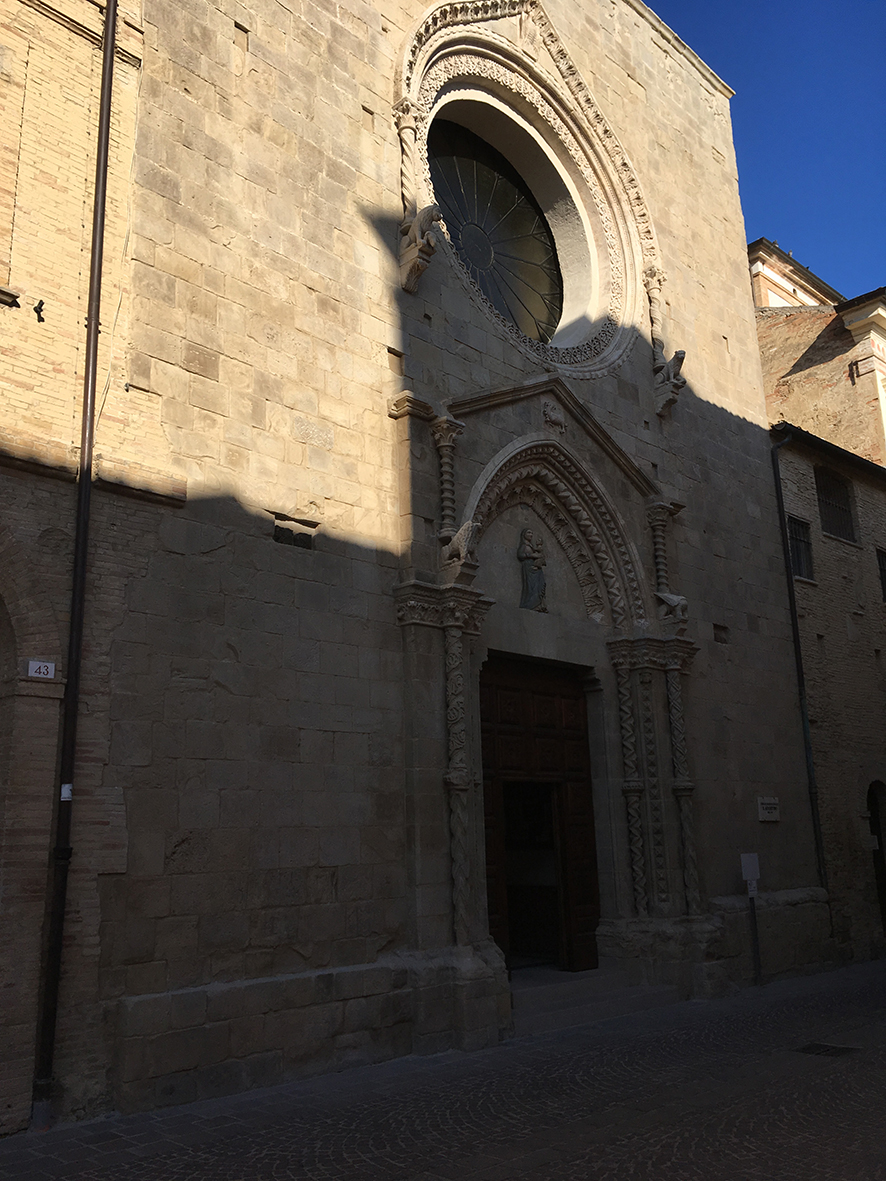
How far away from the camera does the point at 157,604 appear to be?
22.6 ft

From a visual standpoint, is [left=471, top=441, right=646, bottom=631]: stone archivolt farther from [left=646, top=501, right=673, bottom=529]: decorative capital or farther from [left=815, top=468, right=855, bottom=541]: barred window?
[left=815, top=468, right=855, bottom=541]: barred window

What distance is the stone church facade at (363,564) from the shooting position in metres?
6.49

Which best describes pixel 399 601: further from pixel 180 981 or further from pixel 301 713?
pixel 180 981

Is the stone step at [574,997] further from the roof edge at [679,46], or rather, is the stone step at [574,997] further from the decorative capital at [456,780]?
the roof edge at [679,46]

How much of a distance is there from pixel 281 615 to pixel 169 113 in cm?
399

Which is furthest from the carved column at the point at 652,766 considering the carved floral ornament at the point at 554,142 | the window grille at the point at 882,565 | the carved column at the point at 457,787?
the window grille at the point at 882,565

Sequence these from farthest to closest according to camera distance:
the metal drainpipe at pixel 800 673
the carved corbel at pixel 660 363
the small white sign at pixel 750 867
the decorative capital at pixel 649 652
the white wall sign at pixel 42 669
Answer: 1. the metal drainpipe at pixel 800 673
2. the carved corbel at pixel 660 363
3. the small white sign at pixel 750 867
4. the decorative capital at pixel 649 652
5. the white wall sign at pixel 42 669

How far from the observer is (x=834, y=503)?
1579 cm

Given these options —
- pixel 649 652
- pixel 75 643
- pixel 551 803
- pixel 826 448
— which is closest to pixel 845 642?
pixel 826 448

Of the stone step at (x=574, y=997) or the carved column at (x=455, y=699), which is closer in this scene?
the carved column at (x=455, y=699)

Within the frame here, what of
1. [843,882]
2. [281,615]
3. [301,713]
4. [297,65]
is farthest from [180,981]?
[843,882]

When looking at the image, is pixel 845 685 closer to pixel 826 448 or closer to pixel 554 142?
pixel 826 448

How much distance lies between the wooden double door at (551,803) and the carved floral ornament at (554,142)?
12.0 ft

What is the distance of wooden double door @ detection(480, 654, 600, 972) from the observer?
30.8 feet
